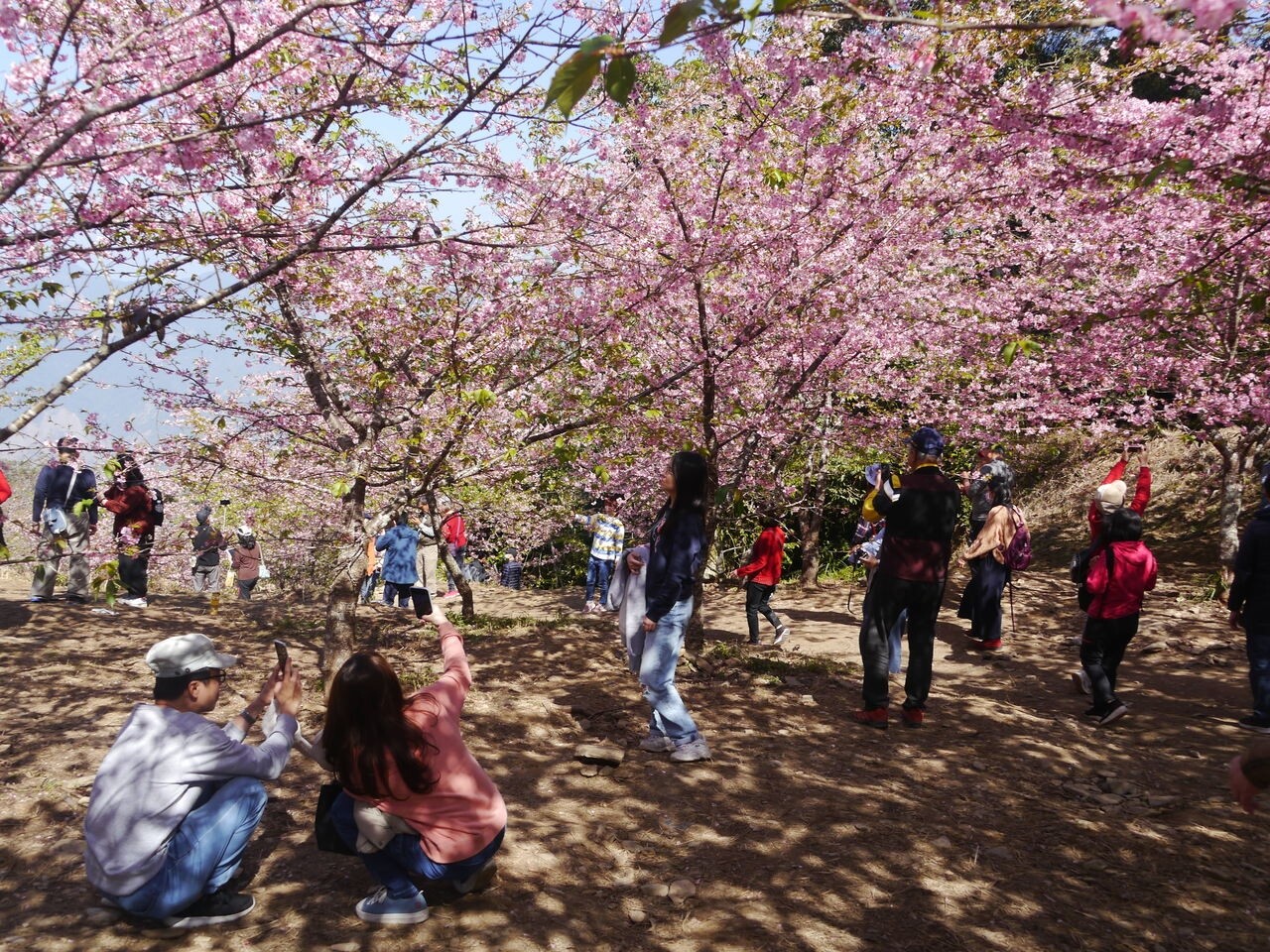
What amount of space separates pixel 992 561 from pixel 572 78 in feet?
24.6

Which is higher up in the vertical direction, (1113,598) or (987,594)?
(1113,598)

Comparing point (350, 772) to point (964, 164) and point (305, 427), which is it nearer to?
point (305, 427)

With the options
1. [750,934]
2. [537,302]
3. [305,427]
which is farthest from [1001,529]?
[305,427]

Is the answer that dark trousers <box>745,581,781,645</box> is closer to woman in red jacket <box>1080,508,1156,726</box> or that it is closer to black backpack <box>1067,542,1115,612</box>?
black backpack <box>1067,542,1115,612</box>

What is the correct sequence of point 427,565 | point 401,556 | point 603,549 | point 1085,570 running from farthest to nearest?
point 427,565 → point 603,549 → point 401,556 → point 1085,570

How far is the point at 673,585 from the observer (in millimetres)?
4738

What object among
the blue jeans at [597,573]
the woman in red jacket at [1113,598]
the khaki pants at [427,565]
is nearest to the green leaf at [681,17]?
the woman in red jacket at [1113,598]

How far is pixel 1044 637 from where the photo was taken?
29.9ft

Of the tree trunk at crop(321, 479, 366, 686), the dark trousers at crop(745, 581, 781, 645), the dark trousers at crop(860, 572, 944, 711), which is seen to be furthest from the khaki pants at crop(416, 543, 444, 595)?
the dark trousers at crop(860, 572, 944, 711)

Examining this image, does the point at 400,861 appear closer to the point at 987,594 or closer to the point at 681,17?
the point at 681,17

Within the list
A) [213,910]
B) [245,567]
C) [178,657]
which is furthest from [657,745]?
[245,567]

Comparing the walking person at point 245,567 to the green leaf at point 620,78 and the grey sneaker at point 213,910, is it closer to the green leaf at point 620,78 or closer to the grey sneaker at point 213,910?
the grey sneaker at point 213,910

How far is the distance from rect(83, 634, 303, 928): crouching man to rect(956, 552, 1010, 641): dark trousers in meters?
6.98

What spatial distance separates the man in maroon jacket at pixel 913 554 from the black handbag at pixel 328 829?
11.5 ft
